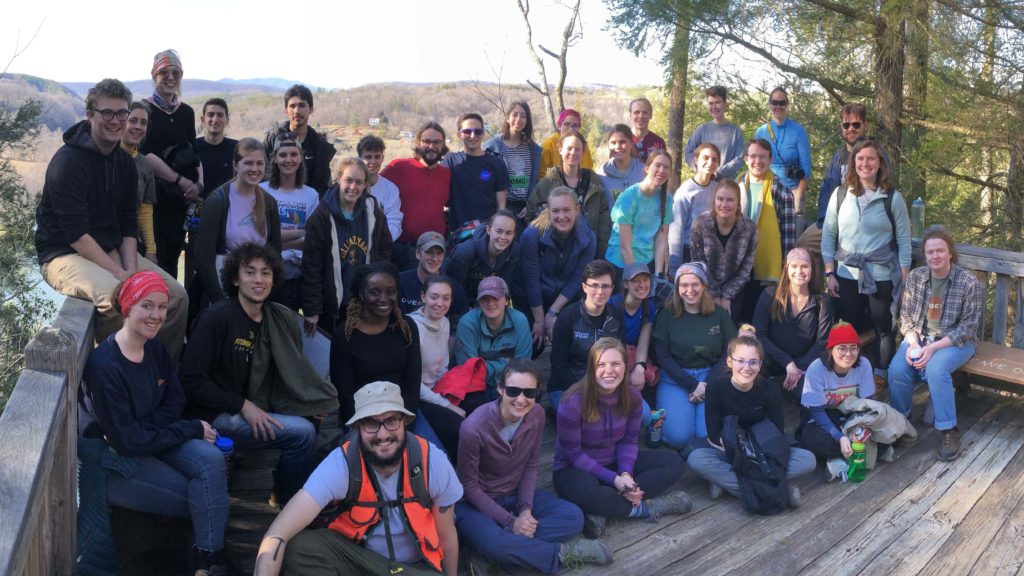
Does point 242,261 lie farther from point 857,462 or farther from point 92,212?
point 857,462

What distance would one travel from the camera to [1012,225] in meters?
8.53

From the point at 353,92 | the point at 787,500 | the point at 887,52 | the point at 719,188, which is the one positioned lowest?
the point at 787,500

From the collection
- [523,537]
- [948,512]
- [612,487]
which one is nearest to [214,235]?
[523,537]

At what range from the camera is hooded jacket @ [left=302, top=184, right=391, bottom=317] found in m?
5.33

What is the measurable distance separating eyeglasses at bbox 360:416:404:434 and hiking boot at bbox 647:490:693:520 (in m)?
1.78

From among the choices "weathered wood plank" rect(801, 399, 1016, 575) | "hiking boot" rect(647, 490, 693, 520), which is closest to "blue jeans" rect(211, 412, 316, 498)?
"hiking boot" rect(647, 490, 693, 520)

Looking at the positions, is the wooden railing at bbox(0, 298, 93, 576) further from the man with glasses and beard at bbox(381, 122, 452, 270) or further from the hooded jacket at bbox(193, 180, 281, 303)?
the man with glasses and beard at bbox(381, 122, 452, 270)

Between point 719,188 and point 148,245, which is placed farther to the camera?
point 719,188

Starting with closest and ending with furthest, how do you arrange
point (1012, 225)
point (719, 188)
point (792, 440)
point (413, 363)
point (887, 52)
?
point (413, 363)
point (792, 440)
point (719, 188)
point (887, 52)
point (1012, 225)

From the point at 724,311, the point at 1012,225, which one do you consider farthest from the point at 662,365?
Answer: the point at 1012,225

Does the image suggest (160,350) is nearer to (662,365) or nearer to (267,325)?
(267,325)

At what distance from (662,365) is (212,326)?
2.95 meters

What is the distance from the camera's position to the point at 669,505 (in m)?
4.93

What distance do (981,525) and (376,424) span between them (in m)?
3.41
